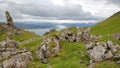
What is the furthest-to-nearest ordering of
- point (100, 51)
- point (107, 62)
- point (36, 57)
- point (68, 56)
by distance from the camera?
point (36, 57) < point (68, 56) < point (100, 51) < point (107, 62)

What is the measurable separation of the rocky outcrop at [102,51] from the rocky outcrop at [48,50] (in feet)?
38.5

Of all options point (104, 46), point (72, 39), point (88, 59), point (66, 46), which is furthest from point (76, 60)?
point (72, 39)

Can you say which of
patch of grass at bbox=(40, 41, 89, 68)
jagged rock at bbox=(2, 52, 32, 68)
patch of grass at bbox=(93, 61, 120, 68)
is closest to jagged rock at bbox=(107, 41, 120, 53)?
patch of grass at bbox=(93, 61, 120, 68)

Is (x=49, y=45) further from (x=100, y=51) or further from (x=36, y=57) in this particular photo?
(x=100, y=51)

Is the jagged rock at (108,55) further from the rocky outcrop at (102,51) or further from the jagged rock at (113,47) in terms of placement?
the jagged rock at (113,47)

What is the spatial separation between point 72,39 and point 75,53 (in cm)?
2201

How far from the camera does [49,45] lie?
260 ft

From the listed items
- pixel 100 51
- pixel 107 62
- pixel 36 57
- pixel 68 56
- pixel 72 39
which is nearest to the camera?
pixel 107 62

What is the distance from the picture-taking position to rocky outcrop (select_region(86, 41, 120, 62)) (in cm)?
6481

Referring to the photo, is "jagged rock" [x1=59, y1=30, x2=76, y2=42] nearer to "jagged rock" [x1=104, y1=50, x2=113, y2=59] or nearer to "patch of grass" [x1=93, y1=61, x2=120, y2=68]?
"jagged rock" [x1=104, y1=50, x2=113, y2=59]

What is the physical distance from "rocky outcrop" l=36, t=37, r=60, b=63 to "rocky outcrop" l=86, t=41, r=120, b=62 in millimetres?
11732

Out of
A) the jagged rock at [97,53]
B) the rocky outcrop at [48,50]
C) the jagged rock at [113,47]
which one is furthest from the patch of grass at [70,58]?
the jagged rock at [113,47]

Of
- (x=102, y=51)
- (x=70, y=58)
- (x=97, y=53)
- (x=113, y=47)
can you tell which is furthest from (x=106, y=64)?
(x=70, y=58)

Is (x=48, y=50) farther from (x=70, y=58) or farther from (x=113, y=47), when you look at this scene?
(x=113, y=47)
